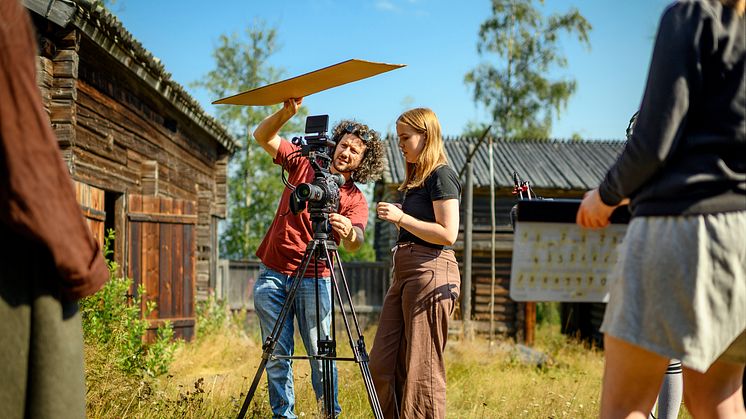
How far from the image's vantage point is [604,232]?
204cm

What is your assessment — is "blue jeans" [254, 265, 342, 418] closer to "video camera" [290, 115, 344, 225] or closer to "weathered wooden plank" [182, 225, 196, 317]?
"video camera" [290, 115, 344, 225]

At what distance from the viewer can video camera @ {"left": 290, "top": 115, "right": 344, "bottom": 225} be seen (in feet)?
10.3

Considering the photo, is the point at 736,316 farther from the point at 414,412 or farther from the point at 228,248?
the point at 228,248

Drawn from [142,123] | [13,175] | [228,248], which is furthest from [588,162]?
[13,175]

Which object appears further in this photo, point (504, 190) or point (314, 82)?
point (504, 190)

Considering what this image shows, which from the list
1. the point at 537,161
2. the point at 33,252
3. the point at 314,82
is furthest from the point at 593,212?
the point at 537,161

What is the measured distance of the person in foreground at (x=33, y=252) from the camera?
1.48m

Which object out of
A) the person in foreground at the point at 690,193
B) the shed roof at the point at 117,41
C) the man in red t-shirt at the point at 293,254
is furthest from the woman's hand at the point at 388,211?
the shed roof at the point at 117,41

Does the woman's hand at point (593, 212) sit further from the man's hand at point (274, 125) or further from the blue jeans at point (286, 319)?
the blue jeans at point (286, 319)

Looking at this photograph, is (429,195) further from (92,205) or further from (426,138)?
(92,205)

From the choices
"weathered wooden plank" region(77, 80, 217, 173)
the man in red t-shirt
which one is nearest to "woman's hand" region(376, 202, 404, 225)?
the man in red t-shirt

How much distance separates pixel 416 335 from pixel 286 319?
770 millimetres

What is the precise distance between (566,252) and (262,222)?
1035 inches

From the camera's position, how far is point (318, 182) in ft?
10.5
